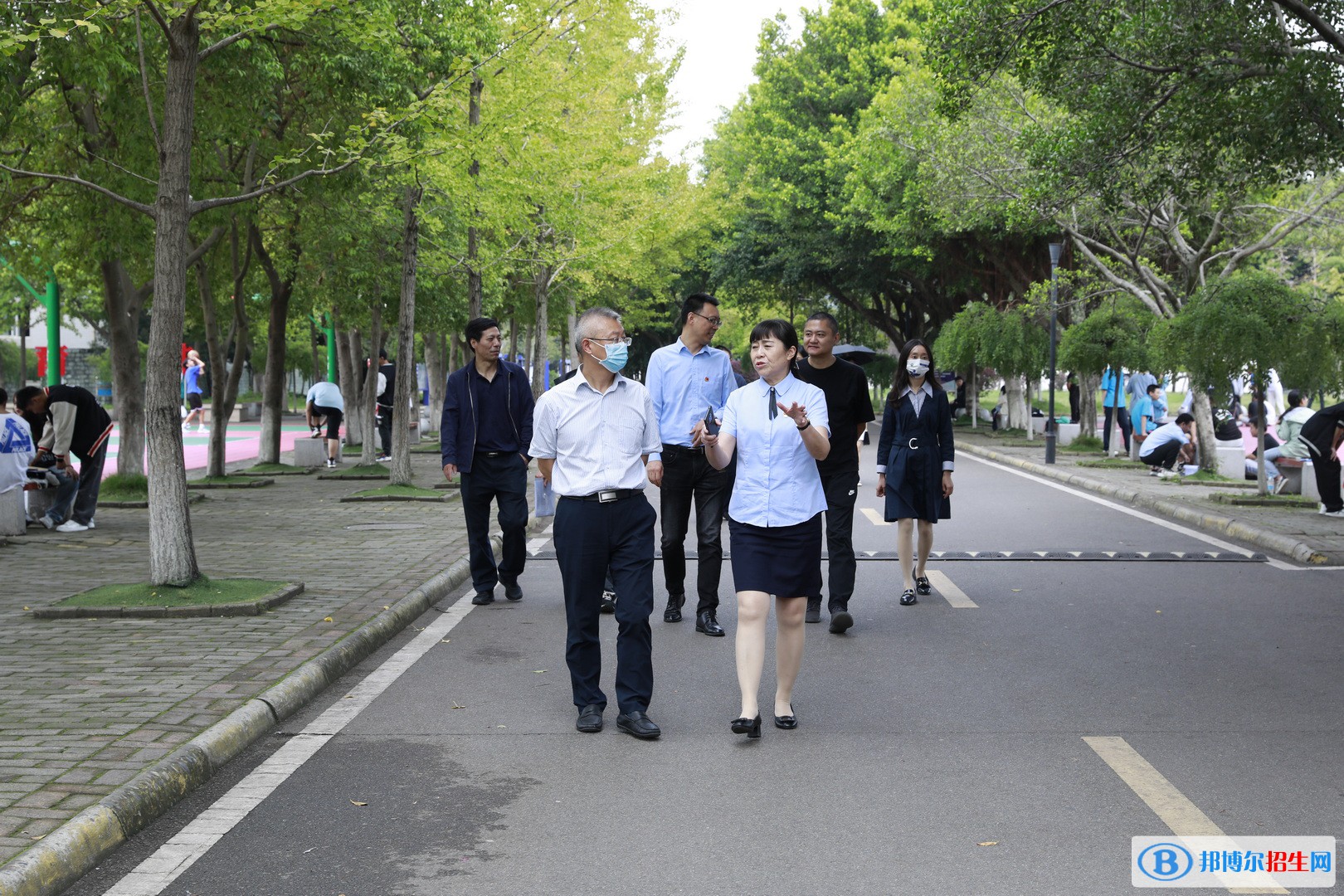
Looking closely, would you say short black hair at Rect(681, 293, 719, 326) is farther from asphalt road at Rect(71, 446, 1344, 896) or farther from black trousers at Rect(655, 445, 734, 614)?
asphalt road at Rect(71, 446, 1344, 896)

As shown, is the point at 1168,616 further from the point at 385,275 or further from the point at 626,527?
the point at 385,275

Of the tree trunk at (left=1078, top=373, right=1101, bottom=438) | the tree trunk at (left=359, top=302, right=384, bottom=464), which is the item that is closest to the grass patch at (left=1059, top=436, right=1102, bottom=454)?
the tree trunk at (left=1078, top=373, right=1101, bottom=438)

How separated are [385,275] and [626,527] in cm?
1559

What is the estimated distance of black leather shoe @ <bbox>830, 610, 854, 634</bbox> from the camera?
8.07 meters

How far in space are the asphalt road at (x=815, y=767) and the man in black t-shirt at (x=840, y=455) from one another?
363mm

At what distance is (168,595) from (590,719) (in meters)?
3.74

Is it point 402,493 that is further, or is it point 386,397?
point 386,397

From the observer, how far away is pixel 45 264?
54.5 ft

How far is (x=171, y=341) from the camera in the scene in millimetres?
8500

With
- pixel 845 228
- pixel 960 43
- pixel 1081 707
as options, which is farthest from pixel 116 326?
pixel 845 228

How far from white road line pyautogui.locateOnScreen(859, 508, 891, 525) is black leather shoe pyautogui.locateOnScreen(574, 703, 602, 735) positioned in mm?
8555

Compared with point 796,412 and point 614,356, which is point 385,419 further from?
point 796,412

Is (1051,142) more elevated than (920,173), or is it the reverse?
(920,173)

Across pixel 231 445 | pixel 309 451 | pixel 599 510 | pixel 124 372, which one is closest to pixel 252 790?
pixel 599 510
